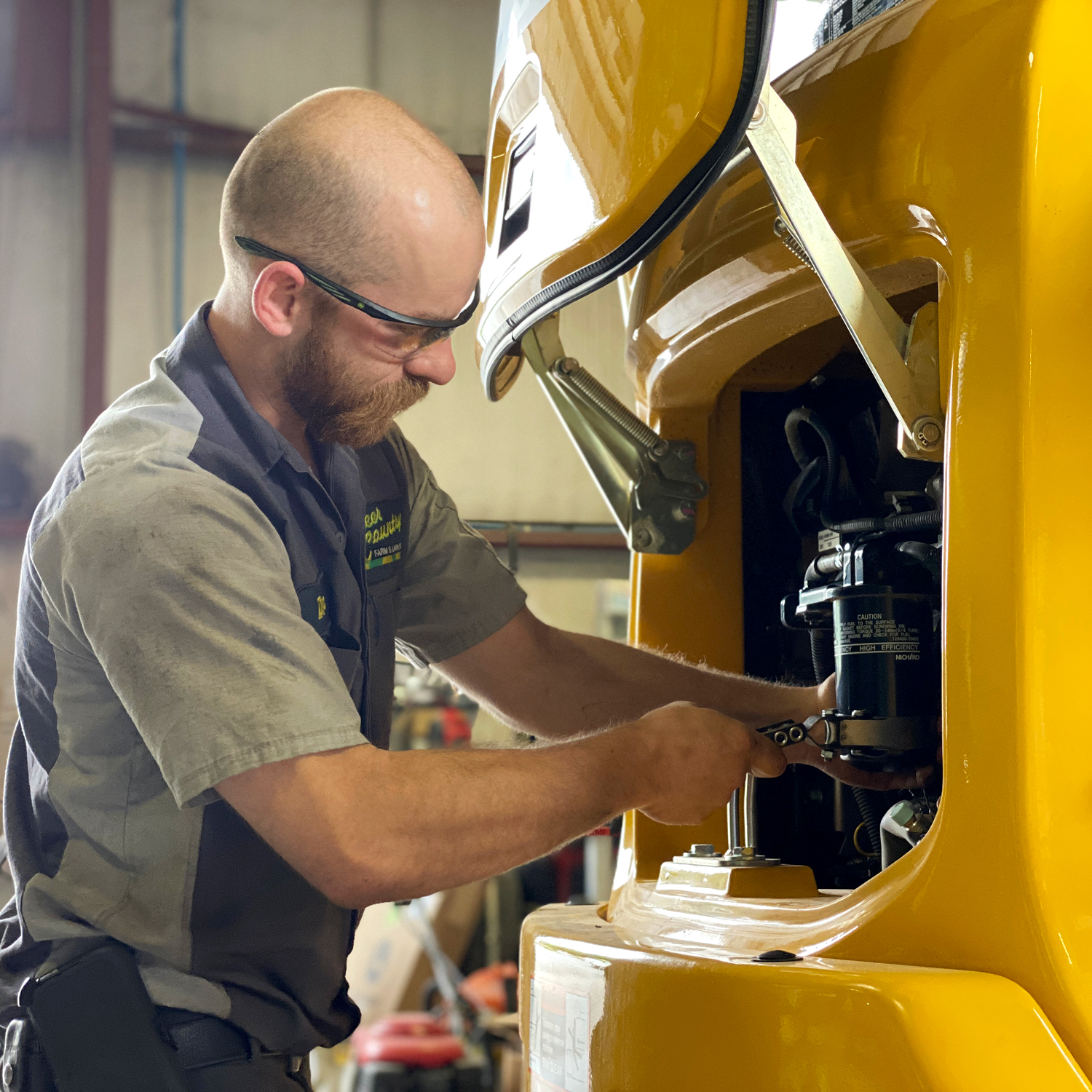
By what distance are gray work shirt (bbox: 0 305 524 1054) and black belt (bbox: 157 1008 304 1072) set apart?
0.05 ft

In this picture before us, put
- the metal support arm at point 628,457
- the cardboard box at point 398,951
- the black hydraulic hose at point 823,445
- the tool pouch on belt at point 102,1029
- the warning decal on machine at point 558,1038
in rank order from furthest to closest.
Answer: the cardboard box at point 398,951 < the metal support arm at point 628,457 < the black hydraulic hose at point 823,445 < the tool pouch on belt at point 102,1029 < the warning decal on machine at point 558,1038

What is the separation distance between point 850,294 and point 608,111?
10.5 inches

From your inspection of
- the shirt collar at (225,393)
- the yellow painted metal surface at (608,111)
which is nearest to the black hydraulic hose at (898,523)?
the yellow painted metal surface at (608,111)

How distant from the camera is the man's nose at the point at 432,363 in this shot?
4.85 feet

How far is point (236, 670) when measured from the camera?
116 centimetres

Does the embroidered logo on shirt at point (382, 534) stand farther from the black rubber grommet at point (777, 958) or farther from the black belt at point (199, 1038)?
the black rubber grommet at point (777, 958)

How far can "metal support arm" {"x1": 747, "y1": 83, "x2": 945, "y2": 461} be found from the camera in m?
1.02

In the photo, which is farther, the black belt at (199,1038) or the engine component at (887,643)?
the black belt at (199,1038)

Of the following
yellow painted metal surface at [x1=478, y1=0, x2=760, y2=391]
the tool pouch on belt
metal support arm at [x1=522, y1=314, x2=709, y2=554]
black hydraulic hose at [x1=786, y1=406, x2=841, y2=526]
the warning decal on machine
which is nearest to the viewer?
yellow painted metal surface at [x1=478, y1=0, x2=760, y2=391]

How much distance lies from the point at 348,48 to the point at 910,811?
589 cm

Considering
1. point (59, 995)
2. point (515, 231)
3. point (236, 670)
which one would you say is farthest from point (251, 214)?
point (59, 995)

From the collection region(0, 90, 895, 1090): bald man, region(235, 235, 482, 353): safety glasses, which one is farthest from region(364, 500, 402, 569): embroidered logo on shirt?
region(235, 235, 482, 353): safety glasses

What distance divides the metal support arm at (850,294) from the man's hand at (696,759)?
1.32ft

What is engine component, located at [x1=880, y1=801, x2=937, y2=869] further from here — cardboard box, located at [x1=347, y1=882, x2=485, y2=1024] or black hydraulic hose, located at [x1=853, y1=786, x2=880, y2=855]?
cardboard box, located at [x1=347, y1=882, x2=485, y2=1024]
